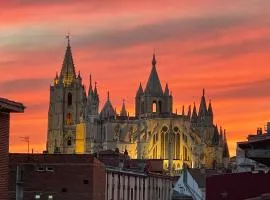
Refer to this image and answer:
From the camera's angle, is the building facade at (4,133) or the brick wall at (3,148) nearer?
the building facade at (4,133)

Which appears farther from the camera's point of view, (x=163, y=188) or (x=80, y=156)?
(x=163, y=188)

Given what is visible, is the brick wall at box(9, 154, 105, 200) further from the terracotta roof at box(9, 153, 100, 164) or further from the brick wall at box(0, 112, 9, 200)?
the brick wall at box(0, 112, 9, 200)

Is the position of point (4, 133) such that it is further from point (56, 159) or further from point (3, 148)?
point (56, 159)

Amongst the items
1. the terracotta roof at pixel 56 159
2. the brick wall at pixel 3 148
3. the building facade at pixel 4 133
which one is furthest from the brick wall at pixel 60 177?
the brick wall at pixel 3 148

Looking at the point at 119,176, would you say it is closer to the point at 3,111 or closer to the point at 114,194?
the point at 114,194

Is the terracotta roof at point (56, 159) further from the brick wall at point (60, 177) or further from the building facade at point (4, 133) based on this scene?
the building facade at point (4, 133)

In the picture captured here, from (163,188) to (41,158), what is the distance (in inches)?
1814

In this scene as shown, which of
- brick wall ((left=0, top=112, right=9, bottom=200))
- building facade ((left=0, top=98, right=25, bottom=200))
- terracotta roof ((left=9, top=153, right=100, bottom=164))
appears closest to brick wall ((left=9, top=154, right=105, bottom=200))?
terracotta roof ((left=9, top=153, right=100, bottom=164))

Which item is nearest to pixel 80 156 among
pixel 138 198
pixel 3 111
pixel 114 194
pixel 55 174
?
pixel 55 174

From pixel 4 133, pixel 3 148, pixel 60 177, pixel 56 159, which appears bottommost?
pixel 60 177

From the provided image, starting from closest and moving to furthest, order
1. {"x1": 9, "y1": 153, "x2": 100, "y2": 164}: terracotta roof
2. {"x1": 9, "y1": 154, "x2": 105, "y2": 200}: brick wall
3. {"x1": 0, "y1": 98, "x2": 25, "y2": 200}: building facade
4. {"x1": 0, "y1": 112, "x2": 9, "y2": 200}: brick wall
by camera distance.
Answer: {"x1": 0, "y1": 98, "x2": 25, "y2": 200}: building facade
{"x1": 0, "y1": 112, "x2": 9, "y2": 200}: brick wall
{"x1": 9, "y1": 154, "x2": 105, "y2": 200}: brick wall
{"x1": 9, "y1": 153, "x2": 100, "y2": 164}: terracotta roof

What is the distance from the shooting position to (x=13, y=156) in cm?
8781

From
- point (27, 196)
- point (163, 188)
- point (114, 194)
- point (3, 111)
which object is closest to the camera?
point (3, 111)

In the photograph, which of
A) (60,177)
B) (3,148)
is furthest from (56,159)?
(3,148)
